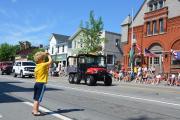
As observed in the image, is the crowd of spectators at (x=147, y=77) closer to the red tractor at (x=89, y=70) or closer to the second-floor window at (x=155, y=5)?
the red tractor at (x=89, y=70)

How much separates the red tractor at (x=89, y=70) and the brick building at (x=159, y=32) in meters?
14.7

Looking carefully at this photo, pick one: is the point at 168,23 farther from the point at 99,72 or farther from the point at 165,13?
the point at 99,72

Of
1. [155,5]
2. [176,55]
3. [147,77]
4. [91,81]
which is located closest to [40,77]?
[91,81]

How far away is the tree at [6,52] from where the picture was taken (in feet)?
359

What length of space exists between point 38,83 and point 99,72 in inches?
705

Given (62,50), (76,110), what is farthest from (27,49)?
(76,110)

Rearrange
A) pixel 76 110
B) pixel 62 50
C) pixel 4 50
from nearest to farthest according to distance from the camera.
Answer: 1. pixel 76 110
2. pixel 62 50
3. pixel 4 50

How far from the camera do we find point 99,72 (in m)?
28.4

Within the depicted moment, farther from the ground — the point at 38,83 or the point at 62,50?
the point at 62,50

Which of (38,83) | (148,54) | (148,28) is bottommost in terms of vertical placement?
(38,83)

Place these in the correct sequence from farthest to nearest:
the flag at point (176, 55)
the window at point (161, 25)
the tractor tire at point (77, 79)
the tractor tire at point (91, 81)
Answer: the window at point (161, 25)
the flag at point (176, 55)
the tractor tire at point (77, 79)
the tractor tire at point (91, 81)

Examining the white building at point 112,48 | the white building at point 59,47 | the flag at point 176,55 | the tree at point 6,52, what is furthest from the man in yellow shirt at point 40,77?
the tree at point 6,52

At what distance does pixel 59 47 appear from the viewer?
261 ft

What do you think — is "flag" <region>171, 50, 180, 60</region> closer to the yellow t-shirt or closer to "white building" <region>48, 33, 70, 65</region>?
the yellow t-shirt
